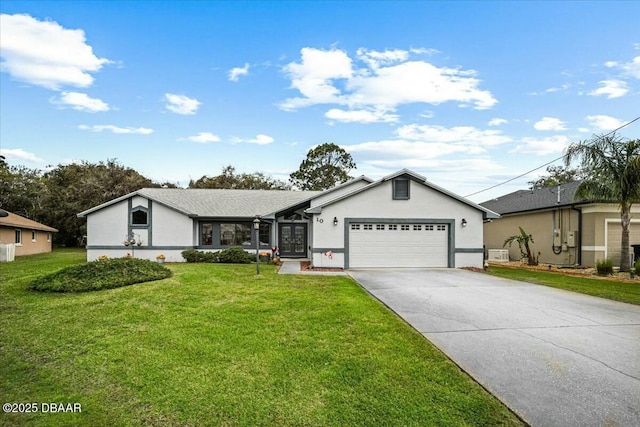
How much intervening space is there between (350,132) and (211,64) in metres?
10.4

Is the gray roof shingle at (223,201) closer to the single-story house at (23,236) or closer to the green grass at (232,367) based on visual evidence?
the single-story house at (23,236)

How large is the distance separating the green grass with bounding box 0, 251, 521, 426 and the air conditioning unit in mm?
17059

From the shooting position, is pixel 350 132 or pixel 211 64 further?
pixel 350 132

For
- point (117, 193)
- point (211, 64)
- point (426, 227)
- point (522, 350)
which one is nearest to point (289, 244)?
point (426, 227)

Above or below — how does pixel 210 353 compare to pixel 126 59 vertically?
below

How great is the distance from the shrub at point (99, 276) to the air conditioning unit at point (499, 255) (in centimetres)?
1931

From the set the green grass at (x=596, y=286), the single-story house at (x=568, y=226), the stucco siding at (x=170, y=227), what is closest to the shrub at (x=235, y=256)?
the stucco siding at (x=170, y=227)

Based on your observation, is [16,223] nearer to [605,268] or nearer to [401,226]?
[401,226]

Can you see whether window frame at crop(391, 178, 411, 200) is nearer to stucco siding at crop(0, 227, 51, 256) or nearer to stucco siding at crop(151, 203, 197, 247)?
stucco siding at crop(151, 203, 197, 247)

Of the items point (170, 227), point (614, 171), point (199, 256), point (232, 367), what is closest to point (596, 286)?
point (614, 171)

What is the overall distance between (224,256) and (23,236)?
17.6 meters

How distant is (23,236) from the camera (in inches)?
969

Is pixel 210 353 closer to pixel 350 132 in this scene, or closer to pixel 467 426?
pixel 467 426

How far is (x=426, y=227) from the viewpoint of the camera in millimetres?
15961
